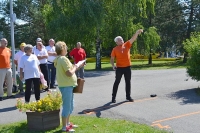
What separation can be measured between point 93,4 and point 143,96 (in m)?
12.4

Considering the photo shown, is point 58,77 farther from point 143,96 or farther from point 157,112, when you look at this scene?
point 143,96

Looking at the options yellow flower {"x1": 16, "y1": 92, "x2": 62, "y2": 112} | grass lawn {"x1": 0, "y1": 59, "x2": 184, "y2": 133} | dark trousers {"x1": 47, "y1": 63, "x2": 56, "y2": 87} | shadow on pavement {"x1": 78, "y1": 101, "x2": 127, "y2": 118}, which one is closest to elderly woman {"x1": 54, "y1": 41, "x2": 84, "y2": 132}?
yellow flower {"x1": 16, "y1": 92, "x2": 62, "y2": 112}

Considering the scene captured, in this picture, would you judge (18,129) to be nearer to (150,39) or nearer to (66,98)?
(66,98)

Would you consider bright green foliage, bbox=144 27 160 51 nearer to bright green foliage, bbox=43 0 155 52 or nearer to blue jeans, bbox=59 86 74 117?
bright green foliage, bbox=43 0 155 52

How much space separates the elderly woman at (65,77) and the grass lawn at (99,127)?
1.35 ft

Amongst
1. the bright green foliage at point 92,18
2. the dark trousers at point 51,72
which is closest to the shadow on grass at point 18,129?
the dark trousers at point 51,72

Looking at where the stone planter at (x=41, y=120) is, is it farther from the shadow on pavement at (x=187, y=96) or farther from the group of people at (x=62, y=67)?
the shadow on pavement at (x=187, y=96)

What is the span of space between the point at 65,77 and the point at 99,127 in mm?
1292

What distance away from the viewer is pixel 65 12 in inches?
815

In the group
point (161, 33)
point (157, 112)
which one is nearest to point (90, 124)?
point (157, 112)

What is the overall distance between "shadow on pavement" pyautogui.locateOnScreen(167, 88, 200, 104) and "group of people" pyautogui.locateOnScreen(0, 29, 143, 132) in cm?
163

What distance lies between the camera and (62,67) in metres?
5.30

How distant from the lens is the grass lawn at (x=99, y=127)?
18.2 feet

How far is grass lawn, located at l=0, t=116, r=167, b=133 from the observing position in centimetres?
554
